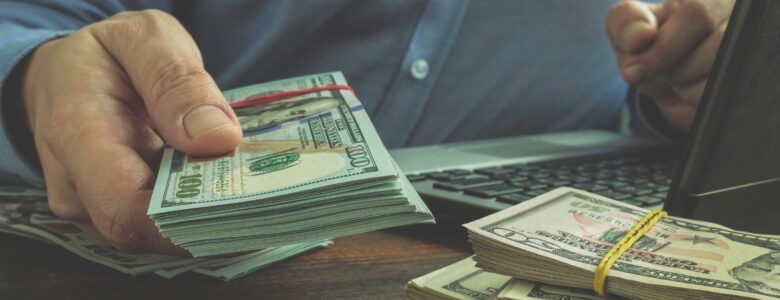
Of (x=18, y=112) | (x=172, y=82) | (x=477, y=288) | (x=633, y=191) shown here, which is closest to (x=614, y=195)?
(x=633, y=191)

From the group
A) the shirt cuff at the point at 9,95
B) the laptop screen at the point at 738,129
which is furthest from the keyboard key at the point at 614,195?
the shirt cuff at the point at 9,95

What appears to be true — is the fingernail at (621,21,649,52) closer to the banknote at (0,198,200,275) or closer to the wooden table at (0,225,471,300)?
the wooden table at (0,225,471,300)

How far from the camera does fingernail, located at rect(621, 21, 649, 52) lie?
0.82 meters

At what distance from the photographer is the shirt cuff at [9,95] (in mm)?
604

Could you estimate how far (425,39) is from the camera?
91 centimetres

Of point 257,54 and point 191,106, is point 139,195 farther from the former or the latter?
point 257,54

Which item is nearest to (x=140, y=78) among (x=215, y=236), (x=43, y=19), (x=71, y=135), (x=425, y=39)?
(x=71, y=135)

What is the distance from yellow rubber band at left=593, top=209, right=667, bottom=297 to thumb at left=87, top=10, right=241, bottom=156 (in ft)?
0.79

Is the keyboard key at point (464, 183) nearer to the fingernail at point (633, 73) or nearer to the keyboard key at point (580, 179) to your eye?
the keyboard key at point (580, 179)

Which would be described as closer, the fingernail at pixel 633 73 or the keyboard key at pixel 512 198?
the keyboard key at pixel 512 198

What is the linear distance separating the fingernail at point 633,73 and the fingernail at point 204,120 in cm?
53

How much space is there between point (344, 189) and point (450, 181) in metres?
0.23

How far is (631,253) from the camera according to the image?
1.27 ft

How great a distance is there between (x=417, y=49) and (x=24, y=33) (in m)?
0.44
